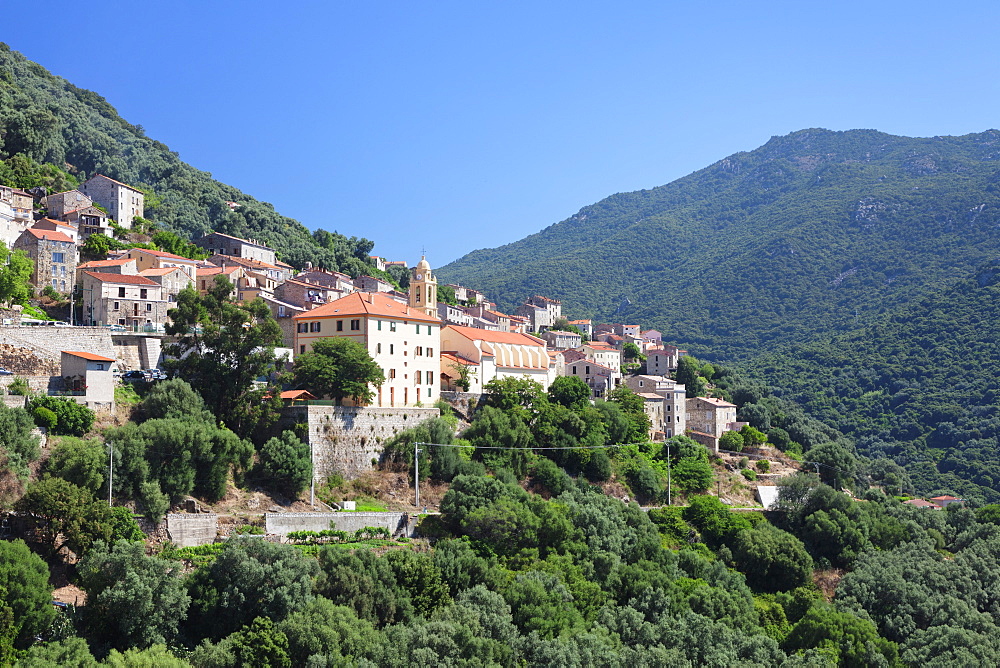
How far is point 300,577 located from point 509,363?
37423 millimetres

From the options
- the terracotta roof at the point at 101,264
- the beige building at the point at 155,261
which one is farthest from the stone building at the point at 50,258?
the beige building at the point at 155,261

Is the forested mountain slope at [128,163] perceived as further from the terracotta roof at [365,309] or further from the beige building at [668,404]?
the beige building at [668,404]

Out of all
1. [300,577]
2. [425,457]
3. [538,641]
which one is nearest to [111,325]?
[425,457]

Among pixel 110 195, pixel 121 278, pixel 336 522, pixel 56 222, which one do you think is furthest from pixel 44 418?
pixel 110 195

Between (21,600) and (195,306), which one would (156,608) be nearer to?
(21,600)

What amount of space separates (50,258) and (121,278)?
24.4 feet

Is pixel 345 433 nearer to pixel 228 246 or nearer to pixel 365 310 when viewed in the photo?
pixel 365 310

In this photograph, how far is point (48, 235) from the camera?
2493 inches

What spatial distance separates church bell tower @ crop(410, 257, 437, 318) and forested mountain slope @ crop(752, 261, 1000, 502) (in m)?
63.4

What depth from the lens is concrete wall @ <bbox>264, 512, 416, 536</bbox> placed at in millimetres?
41375

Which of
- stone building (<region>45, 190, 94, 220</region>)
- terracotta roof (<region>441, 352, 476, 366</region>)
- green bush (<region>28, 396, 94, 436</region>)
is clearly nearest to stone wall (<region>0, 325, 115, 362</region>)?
green bush (<region>28, 396, 94, 436</region>)

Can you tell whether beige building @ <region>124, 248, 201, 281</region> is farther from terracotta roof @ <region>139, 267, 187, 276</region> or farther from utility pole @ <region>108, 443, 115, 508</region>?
utility pole @ <region>108, 443, 115, 508</region>

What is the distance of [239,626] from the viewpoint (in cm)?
3488

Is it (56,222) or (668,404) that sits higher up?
(56,222)
